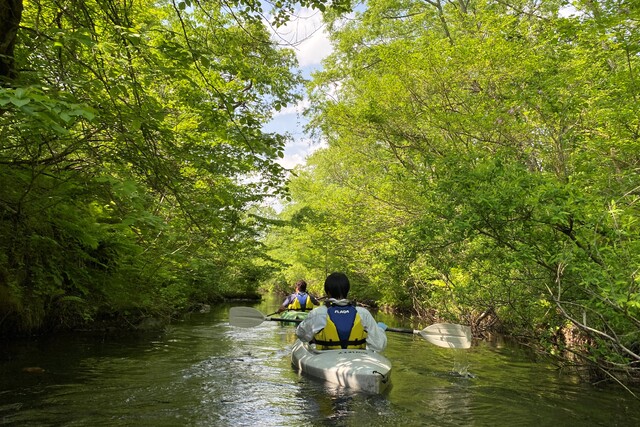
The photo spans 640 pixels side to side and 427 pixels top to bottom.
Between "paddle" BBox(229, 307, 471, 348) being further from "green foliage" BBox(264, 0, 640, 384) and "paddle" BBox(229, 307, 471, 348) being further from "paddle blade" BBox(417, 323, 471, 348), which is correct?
"green foliage" BBox(264, 0, 640, 384)

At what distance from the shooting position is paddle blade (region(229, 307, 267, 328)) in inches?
312

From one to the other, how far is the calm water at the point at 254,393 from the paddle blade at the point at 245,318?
54cm

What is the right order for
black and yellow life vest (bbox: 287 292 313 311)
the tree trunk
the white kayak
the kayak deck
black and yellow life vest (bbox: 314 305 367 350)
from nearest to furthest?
the tree trunk → the white kayak → black and yellow life vest (bbox: 314 305 367 350) → the kayak deck → black and yellow life vest (bbox: 287 292 313 311)

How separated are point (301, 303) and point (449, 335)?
164 inches

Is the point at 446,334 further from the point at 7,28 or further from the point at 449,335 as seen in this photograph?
the point at 7,28

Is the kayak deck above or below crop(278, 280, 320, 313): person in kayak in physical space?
below

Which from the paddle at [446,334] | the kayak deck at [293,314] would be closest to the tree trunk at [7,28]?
the paddle at [446,334]

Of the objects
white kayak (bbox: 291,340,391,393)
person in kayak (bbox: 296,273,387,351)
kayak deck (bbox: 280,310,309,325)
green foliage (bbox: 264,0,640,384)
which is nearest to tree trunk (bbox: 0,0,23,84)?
person in kayak (bbox: 296,273,387,351)

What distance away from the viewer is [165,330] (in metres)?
10.6

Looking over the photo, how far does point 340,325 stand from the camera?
5551 mm

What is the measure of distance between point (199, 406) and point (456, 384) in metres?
3.41

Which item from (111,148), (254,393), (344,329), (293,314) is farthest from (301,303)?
(111,148)

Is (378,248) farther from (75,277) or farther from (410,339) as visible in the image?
(75,277)

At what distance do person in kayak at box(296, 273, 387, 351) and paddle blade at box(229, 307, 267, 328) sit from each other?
2.37m
